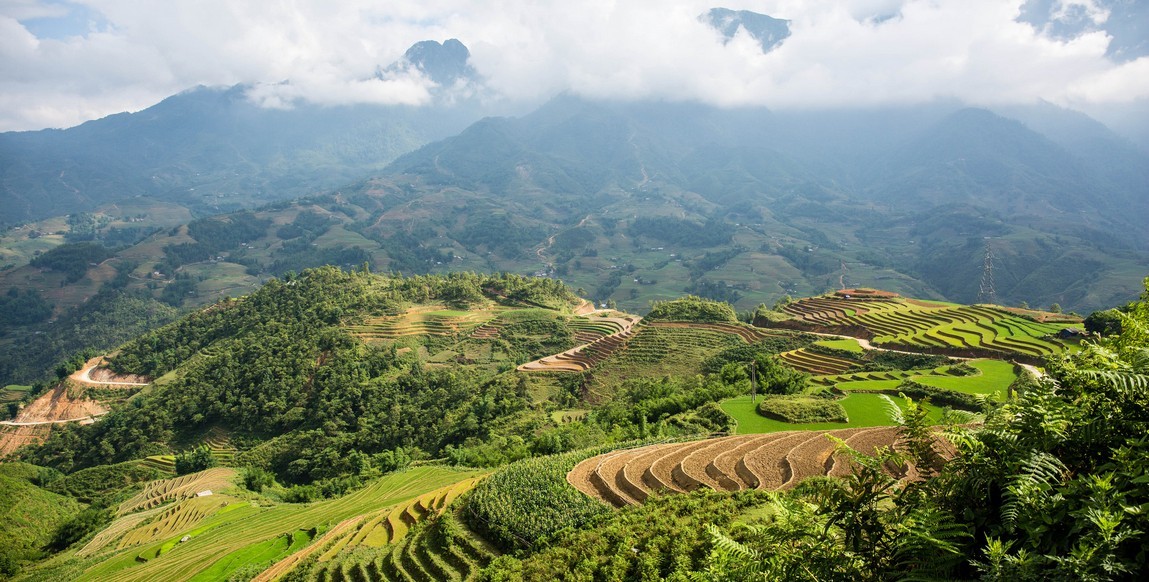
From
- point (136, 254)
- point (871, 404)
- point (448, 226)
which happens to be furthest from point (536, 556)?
point (448, 226)

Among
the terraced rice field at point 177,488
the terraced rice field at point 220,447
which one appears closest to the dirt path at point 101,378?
the terraced rice field at point 220,447

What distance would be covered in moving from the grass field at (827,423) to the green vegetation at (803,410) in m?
0.32

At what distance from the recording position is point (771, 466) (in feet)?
63.1

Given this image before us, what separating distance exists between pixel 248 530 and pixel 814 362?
122ft

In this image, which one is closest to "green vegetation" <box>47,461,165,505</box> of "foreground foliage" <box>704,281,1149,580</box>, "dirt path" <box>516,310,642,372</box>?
"dirt path" <box>516,310,642,372</box>

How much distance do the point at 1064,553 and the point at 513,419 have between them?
40.0m

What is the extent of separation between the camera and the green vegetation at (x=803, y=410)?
87.4 ft

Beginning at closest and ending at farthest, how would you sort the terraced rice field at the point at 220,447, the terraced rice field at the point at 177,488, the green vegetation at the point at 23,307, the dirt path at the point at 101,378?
1. the terraced rice field at the point at 177,488
2. the terraced rice field at the point at 220,447
3. the dirt path at the point at 101,378
4. the green vegetation at the point at 23,307

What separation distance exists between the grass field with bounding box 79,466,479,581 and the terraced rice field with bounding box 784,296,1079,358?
36020 mm

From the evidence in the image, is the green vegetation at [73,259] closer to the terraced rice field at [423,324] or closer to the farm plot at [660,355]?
the terraced rice field at [423,324]

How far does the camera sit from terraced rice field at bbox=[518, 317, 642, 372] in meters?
54.4

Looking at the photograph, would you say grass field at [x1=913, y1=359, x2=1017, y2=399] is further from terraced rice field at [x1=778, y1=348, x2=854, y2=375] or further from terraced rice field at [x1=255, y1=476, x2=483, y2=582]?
terraced rice field at [x1=255, y1=476, x2=483, y2=582]

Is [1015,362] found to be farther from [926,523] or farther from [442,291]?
[442,291]

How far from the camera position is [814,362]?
41.7 meters
